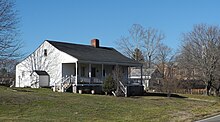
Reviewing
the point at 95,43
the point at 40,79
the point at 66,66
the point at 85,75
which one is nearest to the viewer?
the point at 66,66

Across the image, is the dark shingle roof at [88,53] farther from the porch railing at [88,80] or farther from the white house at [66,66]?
the porch railing at [88,80]

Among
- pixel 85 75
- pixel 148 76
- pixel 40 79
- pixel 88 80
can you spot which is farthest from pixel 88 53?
pixel 148 76

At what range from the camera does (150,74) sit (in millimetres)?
74938

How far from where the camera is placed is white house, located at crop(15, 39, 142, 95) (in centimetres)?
3984

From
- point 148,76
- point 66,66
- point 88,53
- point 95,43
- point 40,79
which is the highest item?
point 95,43

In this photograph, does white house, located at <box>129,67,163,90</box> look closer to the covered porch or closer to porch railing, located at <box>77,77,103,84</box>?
the covered porch

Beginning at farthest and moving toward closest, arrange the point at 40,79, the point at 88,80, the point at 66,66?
the point at 40,79 → the point at 66,66 → the point at 88,80

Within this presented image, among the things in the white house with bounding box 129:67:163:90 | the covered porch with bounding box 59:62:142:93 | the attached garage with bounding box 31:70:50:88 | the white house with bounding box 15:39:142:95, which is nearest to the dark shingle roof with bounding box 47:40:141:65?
the white house with bounding box 15:39:142:95

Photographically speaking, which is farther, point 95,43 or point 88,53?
point 95,43

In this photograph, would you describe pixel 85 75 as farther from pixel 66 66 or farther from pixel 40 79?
Answer: pixel 40 79

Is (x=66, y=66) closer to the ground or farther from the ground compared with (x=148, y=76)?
farther from the ground

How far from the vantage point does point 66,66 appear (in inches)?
1662

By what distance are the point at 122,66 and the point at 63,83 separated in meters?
10.2

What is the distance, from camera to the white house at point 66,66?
1569 inches
